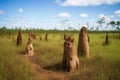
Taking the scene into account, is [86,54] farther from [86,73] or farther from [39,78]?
[39,78]

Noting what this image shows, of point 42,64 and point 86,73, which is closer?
point 86,73

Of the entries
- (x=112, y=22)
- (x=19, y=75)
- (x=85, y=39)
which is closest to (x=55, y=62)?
(x=85, y=39)

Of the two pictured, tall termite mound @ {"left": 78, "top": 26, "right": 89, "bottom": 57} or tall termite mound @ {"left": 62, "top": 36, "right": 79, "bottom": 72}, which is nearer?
tall termite mound @ {"left": 62, "top": 36, "right": 79, "bottom": 72}

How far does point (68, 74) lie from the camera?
35.0 feet

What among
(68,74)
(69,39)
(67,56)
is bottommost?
(68,74)

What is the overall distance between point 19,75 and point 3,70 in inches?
32.7

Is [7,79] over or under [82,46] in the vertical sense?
under

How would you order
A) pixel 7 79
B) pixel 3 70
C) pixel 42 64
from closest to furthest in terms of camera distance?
1. pixel 7 79
2. pixel 3 70
3. pixel 42 64

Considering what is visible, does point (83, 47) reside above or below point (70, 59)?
above

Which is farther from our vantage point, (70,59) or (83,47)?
(83,47)

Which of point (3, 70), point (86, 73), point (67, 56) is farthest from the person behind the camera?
point (67, 56)

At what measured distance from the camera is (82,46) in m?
14.1

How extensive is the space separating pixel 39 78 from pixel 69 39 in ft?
11.0

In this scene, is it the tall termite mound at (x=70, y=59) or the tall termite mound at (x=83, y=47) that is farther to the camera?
the tall termite mound at (x=83, y=47)
